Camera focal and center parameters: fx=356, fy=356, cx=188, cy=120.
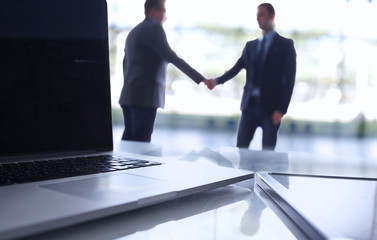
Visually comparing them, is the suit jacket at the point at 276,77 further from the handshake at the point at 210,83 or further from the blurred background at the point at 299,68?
the blurred background at the point at 299,68

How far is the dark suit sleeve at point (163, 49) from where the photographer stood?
1969 mm

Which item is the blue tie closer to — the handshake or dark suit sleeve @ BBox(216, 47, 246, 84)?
dark suit sleeve @ BBox(216, 47, 246, 84)

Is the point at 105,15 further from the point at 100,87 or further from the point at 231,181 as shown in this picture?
the point at 231,181

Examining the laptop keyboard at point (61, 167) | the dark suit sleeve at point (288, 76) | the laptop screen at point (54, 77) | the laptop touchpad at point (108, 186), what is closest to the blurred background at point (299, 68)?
the dark suit sleeve at point (288, 76)

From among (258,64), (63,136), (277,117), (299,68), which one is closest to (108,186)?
(63,136)

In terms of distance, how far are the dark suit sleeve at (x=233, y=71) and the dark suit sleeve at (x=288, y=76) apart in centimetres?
29

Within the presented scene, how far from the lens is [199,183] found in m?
0.38

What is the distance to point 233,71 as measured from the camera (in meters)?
2.37

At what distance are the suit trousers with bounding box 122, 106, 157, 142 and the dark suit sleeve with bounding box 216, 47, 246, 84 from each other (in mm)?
494

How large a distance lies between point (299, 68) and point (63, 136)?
4549 millimetres

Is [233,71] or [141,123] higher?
[233,71]

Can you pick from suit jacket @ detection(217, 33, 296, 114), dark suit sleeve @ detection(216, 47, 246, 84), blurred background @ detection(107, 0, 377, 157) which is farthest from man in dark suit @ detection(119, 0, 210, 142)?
blurred background @ detection(107, 0, 377, 157)

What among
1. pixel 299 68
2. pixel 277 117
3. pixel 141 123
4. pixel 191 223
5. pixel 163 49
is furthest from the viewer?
pixel 299 68

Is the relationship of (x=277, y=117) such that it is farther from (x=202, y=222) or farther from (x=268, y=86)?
(x=202, y=222)
